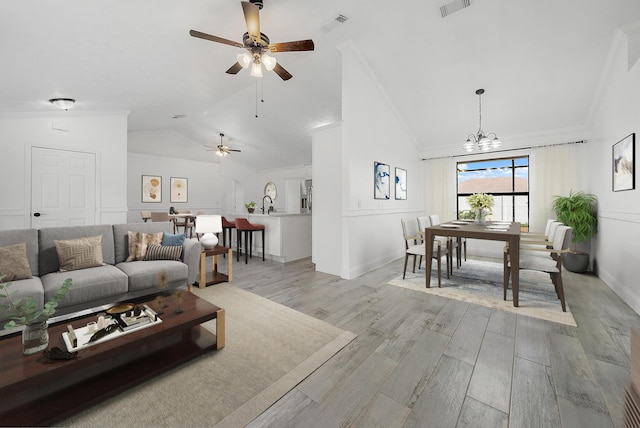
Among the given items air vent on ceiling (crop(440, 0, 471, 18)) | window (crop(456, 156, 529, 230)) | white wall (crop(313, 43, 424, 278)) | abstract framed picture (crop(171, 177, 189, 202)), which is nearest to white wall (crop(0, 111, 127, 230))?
abstract framed picture (crop(171, 177, 189, 202))

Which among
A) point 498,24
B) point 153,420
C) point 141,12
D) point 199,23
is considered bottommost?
point 153,420

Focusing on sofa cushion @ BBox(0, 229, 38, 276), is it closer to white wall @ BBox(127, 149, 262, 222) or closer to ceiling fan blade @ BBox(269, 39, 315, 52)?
ceiling fan blade @ BBox(269, 39, 315, 52)

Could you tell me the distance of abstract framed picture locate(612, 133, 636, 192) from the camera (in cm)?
283

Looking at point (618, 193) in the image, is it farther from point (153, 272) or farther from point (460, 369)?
point (153, 272)

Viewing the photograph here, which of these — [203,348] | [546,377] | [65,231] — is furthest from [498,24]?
[65,231]

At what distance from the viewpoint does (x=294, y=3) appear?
2863 mm

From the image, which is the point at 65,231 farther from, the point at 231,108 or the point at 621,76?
the point at 621,76

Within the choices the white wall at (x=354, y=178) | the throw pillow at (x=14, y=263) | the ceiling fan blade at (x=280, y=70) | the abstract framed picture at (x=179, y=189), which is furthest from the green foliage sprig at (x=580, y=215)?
the abstract framed picture at (x=179, y=189)

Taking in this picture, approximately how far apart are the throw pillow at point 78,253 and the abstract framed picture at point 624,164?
5.89 metres

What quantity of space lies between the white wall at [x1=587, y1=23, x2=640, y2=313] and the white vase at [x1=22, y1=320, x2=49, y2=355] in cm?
497

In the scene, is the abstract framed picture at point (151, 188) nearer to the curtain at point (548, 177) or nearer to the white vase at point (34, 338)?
the white vase at point (34, 338)

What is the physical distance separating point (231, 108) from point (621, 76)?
21.4ft

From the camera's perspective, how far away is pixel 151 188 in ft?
25.7

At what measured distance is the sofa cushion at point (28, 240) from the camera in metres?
2.49
